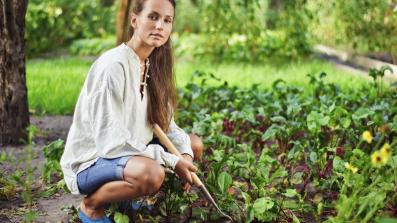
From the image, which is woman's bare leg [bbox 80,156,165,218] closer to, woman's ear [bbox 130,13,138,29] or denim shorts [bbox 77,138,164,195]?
denim shorts [bbox 77,138,164,195]

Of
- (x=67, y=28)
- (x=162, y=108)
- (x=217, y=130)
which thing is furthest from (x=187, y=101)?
(x=67, y=28)

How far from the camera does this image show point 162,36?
2.98 m

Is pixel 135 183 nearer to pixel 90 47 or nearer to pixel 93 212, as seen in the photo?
pixel 93 212

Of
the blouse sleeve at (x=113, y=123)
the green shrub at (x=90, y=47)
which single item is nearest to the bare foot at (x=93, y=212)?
the blouse sleeve at (x=113, y=123)

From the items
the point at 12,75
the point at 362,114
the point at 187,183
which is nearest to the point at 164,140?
the point at 187,183

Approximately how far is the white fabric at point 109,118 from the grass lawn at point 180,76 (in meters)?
2.68

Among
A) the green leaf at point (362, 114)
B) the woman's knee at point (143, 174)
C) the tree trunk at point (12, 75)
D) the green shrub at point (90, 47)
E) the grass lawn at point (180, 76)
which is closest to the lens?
the woman's knee at point (143, 174)

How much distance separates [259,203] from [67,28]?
346 inches

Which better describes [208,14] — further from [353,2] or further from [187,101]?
[187,101]

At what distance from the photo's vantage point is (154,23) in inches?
117

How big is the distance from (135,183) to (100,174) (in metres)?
0.18

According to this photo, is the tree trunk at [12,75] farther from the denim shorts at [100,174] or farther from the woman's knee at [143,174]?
the woman's knee at [143,174]

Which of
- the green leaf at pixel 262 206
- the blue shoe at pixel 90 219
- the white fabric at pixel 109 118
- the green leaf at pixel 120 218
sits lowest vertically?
the blue shoe at pixel 90 219

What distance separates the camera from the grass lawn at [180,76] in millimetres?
5996
